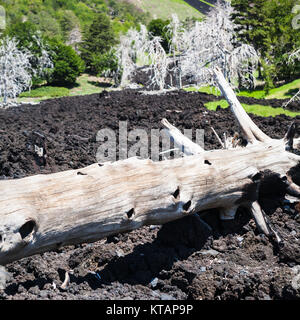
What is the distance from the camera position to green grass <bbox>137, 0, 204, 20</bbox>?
141 m

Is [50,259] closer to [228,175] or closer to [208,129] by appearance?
[228,175]

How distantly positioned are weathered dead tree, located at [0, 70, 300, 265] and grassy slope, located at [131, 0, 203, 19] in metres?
→ 142

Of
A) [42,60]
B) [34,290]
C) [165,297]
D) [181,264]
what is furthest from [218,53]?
[42,60]

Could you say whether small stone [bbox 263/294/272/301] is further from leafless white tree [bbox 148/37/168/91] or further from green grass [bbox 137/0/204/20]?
green grass [bbox 137/0/204/20]

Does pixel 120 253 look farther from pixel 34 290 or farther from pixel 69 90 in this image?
pixel 69 90

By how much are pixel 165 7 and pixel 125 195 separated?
167 metres

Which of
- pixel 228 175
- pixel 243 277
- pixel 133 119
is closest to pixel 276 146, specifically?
pixel 228 175

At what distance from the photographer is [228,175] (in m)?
4.17

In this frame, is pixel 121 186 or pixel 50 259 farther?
pixel 50 259

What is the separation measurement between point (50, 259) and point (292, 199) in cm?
322

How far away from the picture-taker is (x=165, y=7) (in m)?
156

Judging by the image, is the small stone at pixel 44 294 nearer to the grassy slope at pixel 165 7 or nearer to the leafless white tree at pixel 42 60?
the leafless white tree at pixel 42 60

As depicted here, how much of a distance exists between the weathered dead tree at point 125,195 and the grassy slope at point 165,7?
142m

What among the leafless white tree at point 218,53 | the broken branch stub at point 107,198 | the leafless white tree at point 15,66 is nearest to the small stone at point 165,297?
the broken branch stub at point 107,198
